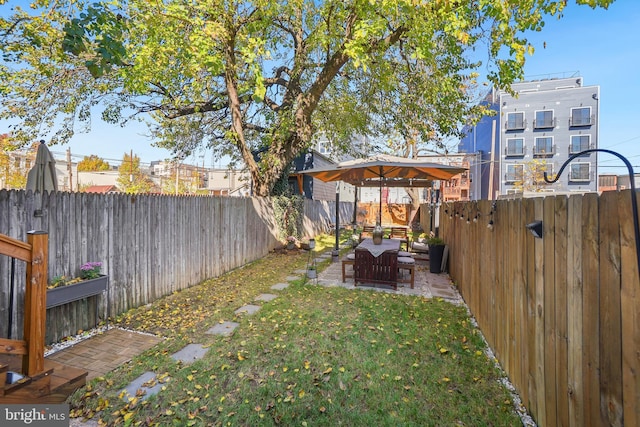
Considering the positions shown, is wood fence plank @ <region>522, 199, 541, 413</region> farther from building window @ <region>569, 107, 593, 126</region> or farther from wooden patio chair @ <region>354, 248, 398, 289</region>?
building window @ <region>569, 107, 593, 126</region>

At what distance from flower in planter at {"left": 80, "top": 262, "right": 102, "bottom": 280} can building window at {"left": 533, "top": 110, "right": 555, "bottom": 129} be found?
119 ft

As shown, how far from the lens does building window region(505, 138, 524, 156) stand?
97.6 ft

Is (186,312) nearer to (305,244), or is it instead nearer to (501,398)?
(501,398)

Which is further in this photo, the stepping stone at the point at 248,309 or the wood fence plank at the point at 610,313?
the stepping stone at the point at 248,309

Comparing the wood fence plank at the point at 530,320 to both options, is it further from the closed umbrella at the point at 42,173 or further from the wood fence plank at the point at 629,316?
the closed umbrella at the point at 42,173

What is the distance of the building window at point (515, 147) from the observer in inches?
1171

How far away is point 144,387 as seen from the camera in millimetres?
2801

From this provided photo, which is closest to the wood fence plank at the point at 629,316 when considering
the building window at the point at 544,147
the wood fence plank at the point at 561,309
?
the wood fence plank at the point at 561,309

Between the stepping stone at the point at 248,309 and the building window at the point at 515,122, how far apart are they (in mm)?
33236

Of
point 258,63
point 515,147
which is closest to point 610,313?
point 258,63

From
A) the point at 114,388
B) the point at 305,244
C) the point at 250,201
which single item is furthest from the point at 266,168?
the point at 114,388

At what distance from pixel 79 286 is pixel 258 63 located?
5379 millimetres

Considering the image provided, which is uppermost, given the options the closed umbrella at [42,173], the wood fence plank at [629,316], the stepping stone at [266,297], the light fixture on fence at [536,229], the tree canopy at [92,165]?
the tree canopy at [92,165]

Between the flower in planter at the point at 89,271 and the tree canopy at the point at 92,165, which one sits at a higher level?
the tree canopy at the point at 92,165
